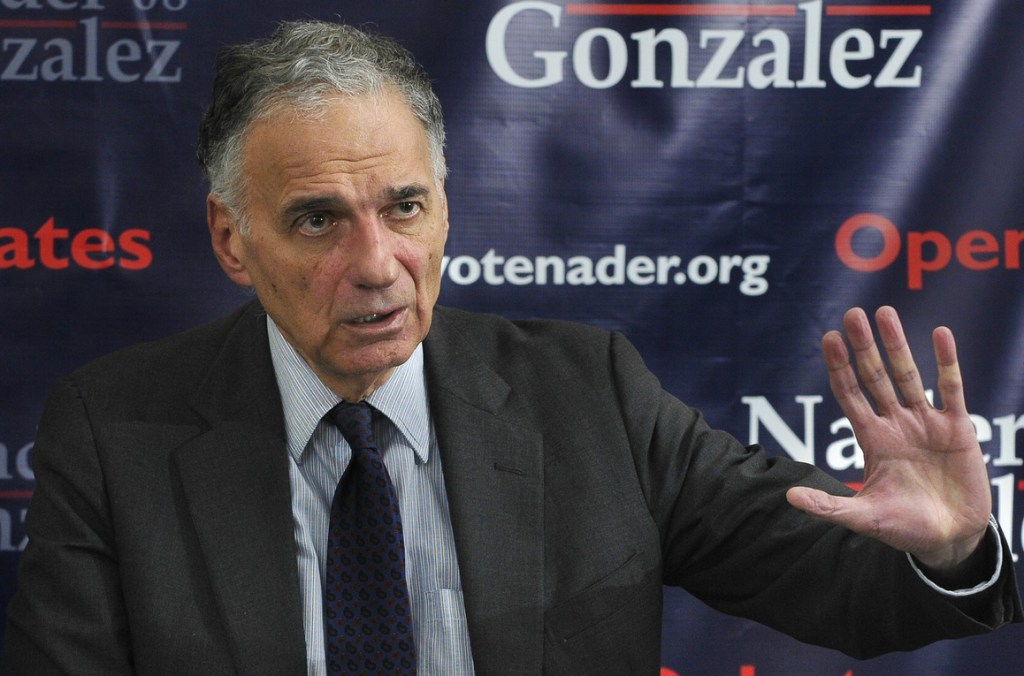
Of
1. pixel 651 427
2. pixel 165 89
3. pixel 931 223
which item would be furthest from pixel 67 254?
pixel 931 223

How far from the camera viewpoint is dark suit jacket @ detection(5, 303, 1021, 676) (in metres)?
1.61

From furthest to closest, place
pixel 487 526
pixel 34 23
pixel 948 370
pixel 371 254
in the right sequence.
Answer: pixel 34 23, pixel 487 526, pixel 371 254, pixel 948 370

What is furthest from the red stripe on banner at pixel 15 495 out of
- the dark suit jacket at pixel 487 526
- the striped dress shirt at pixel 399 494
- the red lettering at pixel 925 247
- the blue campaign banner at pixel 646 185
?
the red lettering at pixel 925 247

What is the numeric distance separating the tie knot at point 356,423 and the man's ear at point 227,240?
9.6 inches

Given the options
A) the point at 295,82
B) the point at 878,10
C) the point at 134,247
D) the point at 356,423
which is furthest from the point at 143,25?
the point at 878,10

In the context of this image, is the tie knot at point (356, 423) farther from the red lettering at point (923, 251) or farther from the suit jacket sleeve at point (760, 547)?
the red lettering at point (923, 251)

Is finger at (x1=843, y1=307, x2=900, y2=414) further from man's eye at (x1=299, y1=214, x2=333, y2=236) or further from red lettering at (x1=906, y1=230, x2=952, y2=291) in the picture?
red lettering at (x1=906, y1=230, x2=952, y2=291)

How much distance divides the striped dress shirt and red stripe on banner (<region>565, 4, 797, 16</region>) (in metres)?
0.93

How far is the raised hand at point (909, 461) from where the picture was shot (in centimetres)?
147

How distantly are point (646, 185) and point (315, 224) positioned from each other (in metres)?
0.95

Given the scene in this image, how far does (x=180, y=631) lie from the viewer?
1601mm

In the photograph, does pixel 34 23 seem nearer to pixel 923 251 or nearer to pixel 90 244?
pixel 90 244

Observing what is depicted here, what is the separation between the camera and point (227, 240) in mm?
1775

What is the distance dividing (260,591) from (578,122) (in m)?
1.20
